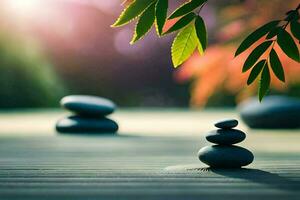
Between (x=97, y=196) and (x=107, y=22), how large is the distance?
10.1 metres

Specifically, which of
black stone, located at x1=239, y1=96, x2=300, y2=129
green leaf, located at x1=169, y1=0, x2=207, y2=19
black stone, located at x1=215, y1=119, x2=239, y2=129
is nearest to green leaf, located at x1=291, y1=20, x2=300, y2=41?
green leaf, located at x1=169, y1=0, x2=207, y2=19

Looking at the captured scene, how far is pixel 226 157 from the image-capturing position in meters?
2.22

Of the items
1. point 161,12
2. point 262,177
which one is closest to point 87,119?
point 262,177

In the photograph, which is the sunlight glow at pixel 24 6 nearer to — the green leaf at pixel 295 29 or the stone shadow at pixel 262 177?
the stone shadow at pixel 262 177

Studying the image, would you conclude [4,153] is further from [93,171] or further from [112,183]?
[112,183]

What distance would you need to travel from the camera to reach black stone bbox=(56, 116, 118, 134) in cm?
430

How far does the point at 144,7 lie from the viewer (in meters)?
1.54

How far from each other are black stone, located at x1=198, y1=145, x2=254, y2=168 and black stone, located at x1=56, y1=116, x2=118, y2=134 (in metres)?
2.12

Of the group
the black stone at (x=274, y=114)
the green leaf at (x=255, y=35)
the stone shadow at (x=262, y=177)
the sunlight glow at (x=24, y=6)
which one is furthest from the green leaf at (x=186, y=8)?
the sunlight glow at (x=24, y=6)

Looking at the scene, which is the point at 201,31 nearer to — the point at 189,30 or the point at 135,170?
the point at 189,30

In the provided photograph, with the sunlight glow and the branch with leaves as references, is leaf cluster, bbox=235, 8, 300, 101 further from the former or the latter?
the sunlight glow

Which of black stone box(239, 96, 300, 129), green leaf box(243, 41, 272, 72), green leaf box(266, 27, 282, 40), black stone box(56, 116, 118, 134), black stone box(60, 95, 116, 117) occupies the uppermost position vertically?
black stone box(239, 96, 300, 129)

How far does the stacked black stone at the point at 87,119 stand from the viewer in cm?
428

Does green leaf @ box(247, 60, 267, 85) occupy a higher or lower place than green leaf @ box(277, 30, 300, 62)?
lower
